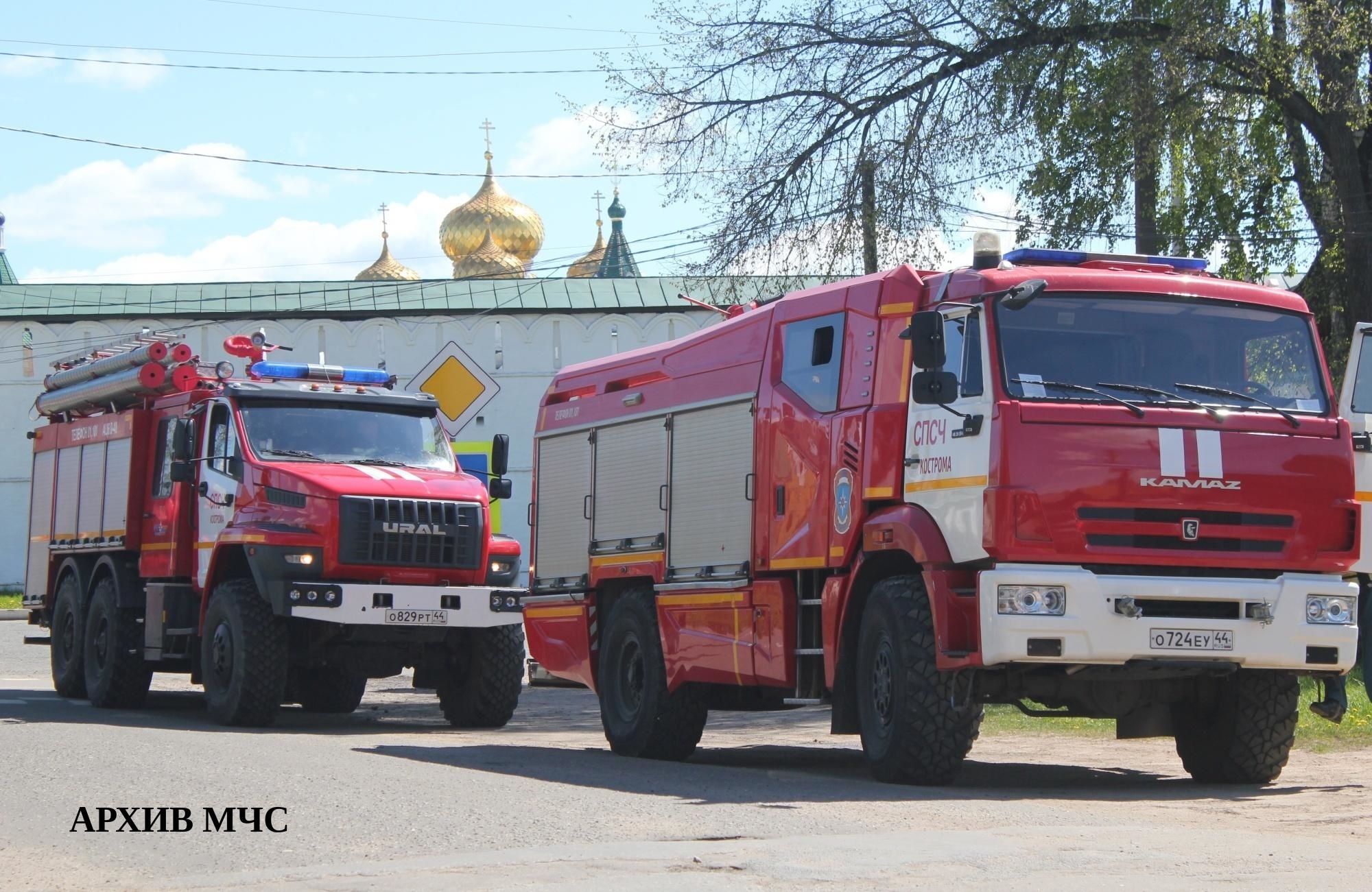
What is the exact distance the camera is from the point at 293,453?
16.3 meters

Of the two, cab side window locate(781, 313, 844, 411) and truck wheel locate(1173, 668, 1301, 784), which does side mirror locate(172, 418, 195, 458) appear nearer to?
cab side window locate(781, 313, 844, 411)

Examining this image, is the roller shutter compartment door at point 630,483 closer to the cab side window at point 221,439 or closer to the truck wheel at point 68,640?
the cab side window at point 221,439

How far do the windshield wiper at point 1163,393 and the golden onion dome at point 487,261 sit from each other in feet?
168

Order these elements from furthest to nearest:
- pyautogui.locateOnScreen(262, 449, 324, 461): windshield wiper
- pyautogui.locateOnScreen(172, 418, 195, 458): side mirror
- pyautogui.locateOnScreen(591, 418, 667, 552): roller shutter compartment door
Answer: pyautogui.locateOnScreen(172, 418, 195, 458): side mirror < pyautogui.locateOnScreen(262, 449, 324, 461): windshield wiper < pyautogui.locateOnScreen(591, 418, 667, 552): roller shutter compartment door

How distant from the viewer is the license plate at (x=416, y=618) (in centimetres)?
1559

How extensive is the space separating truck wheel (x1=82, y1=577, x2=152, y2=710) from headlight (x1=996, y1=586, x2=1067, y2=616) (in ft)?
34.7

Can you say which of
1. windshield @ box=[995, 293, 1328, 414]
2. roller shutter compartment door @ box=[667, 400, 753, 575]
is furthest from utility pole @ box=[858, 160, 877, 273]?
windshield @ box=[995, 293, 1328, 414]

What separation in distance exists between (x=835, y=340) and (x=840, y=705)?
2.30 metres

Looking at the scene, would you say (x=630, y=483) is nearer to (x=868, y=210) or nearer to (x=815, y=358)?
(x=815, y=358)

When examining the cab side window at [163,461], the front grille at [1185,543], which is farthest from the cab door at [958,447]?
the cab side window at [163,461]

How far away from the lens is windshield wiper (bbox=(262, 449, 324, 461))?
16.3 m

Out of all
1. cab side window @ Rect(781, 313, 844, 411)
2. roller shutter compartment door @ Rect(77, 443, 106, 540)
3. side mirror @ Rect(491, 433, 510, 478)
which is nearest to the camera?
cab side window @ Rect(781, 313, 844, 411)

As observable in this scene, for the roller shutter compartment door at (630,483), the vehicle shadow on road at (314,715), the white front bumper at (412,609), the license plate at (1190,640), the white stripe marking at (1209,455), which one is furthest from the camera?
the vehicle shadow on road at (314,715)

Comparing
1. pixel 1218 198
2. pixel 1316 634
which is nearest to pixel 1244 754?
pixel 1316 634
